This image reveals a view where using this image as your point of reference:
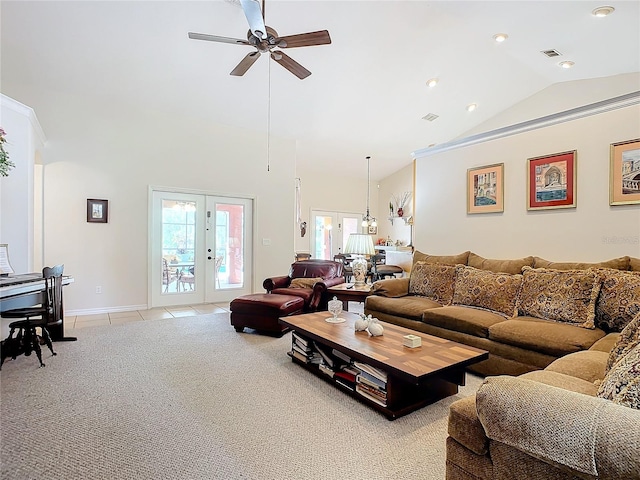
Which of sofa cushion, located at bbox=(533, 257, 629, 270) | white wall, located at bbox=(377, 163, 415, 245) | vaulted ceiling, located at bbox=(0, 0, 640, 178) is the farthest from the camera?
white wall, located at bbox=(377, 163, 415, 245)

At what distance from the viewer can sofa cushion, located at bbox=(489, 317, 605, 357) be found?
2.42 metres

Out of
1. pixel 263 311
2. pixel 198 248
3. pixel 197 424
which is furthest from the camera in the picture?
pixel 198 248

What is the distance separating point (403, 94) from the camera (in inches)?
234

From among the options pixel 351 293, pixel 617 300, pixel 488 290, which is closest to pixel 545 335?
pixel 617 300

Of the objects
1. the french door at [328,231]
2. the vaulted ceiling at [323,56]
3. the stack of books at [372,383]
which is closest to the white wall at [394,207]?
A: the french door at [328,231]

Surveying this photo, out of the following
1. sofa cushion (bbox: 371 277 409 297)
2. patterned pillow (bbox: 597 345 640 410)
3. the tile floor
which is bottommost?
the tile floor

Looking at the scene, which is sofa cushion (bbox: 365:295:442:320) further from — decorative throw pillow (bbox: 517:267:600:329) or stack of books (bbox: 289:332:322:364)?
stack of books (bbox: 289:332:322:364)

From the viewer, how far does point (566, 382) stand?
1607 mm

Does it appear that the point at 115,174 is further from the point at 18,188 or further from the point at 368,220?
the point at 368,220

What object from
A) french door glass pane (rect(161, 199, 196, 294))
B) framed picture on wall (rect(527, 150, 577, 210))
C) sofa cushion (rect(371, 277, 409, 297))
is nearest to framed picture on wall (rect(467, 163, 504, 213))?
framed picture on wall (rect(527, 150, 577, 210))

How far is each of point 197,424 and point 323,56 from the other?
4.60 m

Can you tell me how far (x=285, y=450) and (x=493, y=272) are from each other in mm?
2801

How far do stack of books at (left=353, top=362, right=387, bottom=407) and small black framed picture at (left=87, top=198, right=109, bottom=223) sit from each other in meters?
4.72

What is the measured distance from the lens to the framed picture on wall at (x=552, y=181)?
11.5ft
